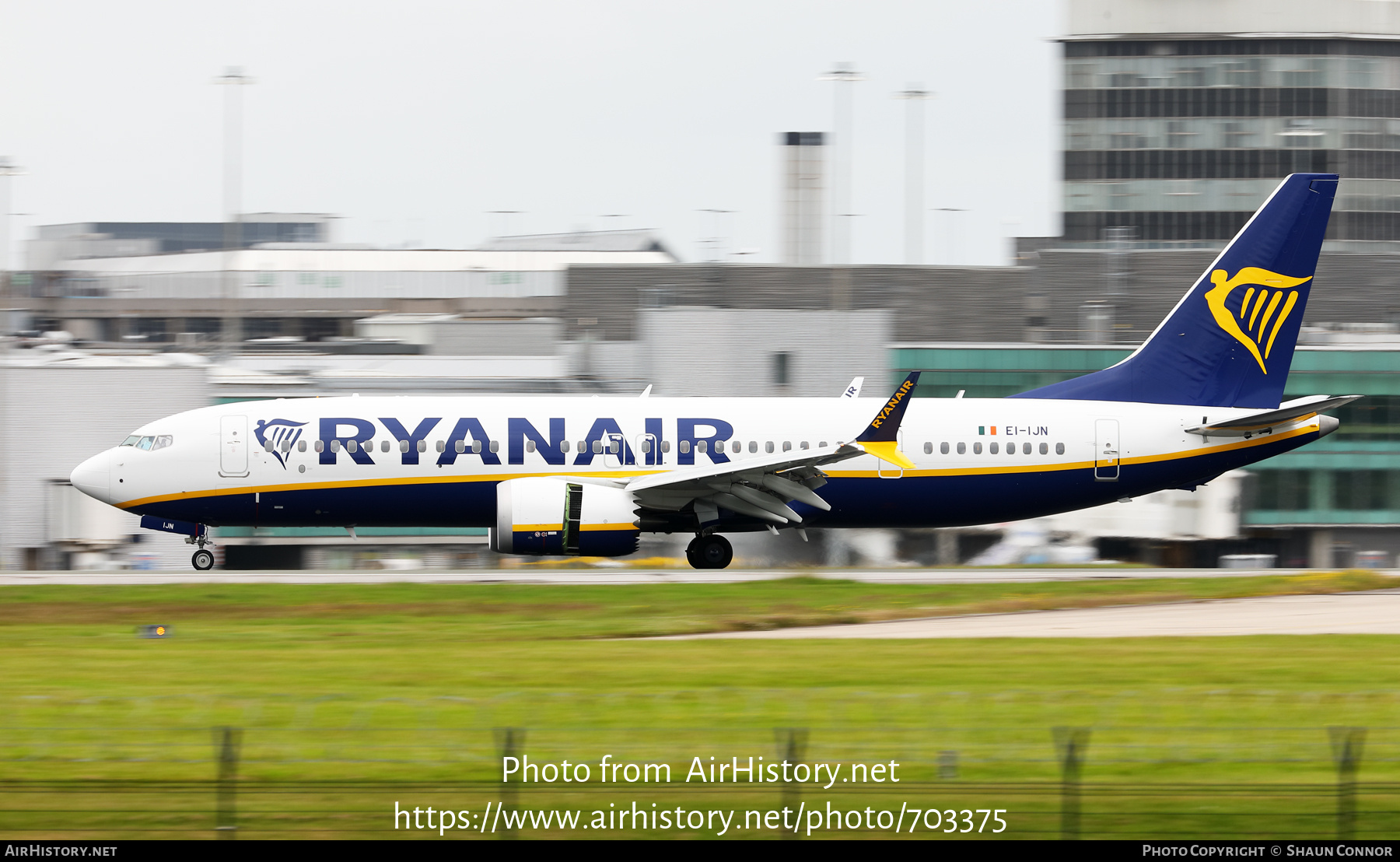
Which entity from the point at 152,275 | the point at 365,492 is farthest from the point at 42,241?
the point at 365,492

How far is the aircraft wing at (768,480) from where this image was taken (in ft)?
98.6

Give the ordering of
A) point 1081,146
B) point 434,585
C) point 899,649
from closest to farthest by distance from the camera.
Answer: point 899,649
point 434,585
point 1081,146

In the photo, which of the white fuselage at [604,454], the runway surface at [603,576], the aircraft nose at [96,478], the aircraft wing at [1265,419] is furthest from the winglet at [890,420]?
the aircraft nose at [96,478]

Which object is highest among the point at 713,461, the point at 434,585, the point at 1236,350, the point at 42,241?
the point at 42,241

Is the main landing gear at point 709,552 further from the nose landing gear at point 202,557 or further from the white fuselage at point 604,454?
the nose landing gear at point 202,557

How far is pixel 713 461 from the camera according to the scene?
32.0 metres

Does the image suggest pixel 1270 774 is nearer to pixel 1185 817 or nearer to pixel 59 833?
pixel 1185 817

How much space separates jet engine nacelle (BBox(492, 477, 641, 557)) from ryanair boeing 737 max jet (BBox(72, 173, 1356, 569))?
0.12 ft

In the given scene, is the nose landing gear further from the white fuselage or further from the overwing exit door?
the overwing exit door

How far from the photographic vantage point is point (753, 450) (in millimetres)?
32219

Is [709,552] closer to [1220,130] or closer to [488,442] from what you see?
[488,442]

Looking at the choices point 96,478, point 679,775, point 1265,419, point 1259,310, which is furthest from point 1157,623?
point 96,478

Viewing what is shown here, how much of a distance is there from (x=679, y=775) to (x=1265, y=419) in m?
24.4

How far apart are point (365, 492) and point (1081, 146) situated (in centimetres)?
9703
